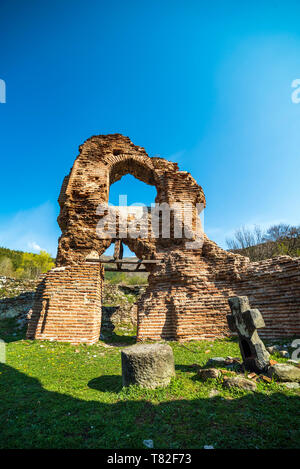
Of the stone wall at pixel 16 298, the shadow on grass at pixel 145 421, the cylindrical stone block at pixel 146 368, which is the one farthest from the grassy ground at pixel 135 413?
the stone wall at pixel 16 298

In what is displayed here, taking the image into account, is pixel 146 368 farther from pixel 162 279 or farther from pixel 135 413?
pixel 162 279

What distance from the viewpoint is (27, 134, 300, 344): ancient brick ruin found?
6.67m

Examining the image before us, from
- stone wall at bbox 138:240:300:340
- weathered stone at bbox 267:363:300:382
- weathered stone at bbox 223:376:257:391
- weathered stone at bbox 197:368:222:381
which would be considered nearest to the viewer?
weathered stone at bbox 223:376:257:391

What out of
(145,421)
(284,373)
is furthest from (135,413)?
(284,373)

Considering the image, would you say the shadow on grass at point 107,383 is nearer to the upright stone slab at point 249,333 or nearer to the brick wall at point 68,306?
the upright stone slab at point 249,333

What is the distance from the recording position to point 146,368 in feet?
11.0

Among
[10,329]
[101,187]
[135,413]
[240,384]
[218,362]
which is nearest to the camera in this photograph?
[135,413]

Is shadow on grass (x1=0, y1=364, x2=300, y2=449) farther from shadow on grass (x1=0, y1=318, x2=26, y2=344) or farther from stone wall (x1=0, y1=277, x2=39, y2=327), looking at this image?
stone wall (x1=0, y1=277, x2=39, y2=327)

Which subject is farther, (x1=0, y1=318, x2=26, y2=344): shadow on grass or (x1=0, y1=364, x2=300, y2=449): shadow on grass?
(x1=0, y1=318, x2=26, y2=344): shadow on grass

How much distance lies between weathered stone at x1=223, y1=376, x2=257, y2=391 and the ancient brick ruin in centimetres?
381

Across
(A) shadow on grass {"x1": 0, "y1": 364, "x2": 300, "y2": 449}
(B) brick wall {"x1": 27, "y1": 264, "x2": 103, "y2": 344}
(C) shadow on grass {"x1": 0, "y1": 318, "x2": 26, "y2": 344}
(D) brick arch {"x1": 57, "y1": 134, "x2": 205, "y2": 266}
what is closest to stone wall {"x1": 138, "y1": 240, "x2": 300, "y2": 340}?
(D) brick arch {"x1": 57, "y1": 134, "x2": 205, "y2": 266}

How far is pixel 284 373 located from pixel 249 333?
811 mm

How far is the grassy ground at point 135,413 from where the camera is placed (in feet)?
6.79

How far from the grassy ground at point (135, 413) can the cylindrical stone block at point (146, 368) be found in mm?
123
